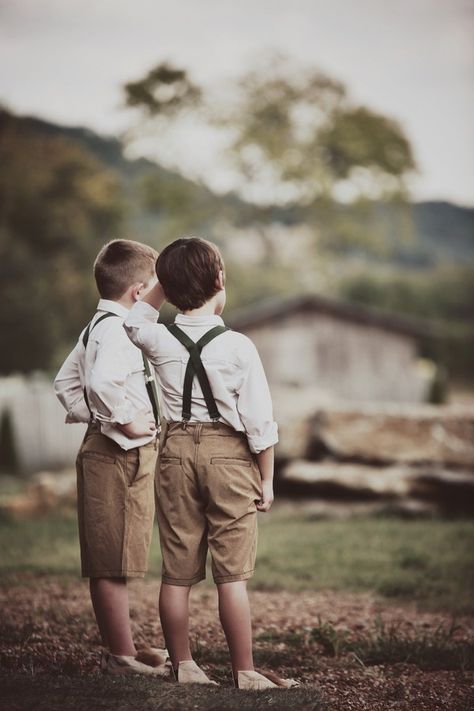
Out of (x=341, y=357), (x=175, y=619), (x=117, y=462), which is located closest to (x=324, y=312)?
(x=341, y=357)

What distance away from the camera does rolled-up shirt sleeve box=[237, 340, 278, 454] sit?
10.1ft

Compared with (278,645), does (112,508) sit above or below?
above

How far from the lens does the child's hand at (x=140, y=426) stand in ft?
10.9

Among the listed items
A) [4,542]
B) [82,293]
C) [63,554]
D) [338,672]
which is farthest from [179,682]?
[82,293]

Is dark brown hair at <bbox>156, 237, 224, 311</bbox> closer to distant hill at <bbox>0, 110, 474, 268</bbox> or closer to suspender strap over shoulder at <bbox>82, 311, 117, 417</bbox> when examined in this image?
suspender strap over shoulder at <bbox>82, 311, 117, 417</bbox>

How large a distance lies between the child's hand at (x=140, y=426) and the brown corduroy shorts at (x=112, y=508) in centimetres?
10

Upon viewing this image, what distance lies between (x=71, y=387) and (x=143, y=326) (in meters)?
0.63

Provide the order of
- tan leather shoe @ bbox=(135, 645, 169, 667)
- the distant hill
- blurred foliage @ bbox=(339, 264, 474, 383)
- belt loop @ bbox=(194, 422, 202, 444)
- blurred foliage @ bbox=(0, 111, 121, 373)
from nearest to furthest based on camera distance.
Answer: belt loop @ bbox=(194, 422, 202, 444) < tan leather shoe @ bbox=(135, 645, 169, 667) < blurred foliage @ bbox=(0, 111, 121, 373) < the distant hill < blurred foliage @ bbox=(339, 264, 474, 383)

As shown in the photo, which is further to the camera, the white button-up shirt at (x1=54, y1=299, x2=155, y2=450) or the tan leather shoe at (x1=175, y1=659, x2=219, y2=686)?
the white button-up shirt at (x1=54, y1=299, x2=155, y2=450)

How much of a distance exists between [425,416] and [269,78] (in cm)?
2734

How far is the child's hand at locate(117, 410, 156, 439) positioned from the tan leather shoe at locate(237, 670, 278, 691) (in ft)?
3.39

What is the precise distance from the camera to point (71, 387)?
3660mm

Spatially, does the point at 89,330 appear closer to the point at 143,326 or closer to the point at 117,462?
the point at 143,326

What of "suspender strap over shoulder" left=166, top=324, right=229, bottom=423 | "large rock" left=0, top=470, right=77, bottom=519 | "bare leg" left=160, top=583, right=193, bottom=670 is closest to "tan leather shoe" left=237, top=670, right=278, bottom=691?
"bare leg" left=160, top=583, right=193, bottom=670
